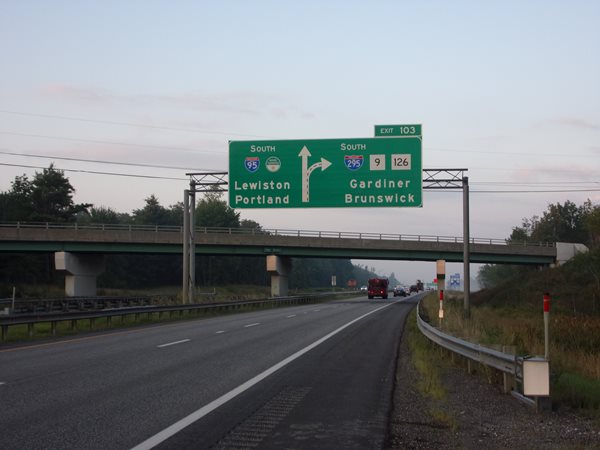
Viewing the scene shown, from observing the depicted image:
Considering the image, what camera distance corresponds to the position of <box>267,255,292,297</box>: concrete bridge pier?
6544 cm

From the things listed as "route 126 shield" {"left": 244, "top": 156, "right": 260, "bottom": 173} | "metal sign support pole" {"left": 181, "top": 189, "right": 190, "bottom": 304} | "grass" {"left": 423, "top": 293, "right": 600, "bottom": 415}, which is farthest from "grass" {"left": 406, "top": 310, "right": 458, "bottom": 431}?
"metal sign support pole" {"left": 181, "top": 189, "right": 190, "bottom": 304}

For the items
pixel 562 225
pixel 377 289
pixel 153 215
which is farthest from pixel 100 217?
pixel 562 225

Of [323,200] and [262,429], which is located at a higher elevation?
[323,200]

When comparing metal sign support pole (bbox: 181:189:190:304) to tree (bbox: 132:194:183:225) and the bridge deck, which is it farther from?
tree (bbox: 132:194:183:225)

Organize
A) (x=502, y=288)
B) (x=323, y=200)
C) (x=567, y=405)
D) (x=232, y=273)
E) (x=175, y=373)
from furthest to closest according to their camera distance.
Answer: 1. (x=232, y=273)
2. (x=502, y=288)
3. (x=323, y=200)
4. (x=175, y=373)
5. (x=567, y=405)

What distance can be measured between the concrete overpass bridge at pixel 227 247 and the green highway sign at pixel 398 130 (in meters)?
30.4

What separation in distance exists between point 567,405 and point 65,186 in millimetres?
90582

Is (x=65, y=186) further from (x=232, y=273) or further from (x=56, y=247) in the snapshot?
(x=232, y=273)

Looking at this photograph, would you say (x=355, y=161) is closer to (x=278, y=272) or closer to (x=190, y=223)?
(x=190, y=223)

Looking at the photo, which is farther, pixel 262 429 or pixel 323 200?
pixel 323 200

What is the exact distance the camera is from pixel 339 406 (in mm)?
9680

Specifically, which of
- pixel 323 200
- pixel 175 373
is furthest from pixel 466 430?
pixel 323 200

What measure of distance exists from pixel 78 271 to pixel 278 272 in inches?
732

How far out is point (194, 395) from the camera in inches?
408
